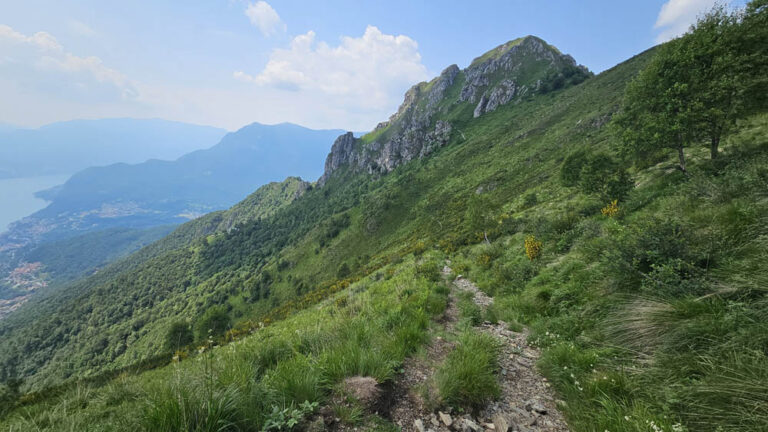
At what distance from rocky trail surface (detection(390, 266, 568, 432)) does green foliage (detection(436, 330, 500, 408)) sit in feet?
0.41

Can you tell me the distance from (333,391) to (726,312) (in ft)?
17.4

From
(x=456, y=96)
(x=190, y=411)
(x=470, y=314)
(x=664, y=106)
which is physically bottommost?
(x=470, y=314)

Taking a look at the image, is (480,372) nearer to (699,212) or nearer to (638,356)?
(638,356)

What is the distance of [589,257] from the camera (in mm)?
7668

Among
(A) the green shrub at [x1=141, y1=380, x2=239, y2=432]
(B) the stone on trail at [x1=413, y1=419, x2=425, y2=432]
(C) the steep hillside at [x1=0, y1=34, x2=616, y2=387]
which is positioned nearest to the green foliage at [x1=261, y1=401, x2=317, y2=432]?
(A) the green shrub at [x1=141, y1=380, x2=239, y2=432]

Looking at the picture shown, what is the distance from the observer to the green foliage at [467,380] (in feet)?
11.1

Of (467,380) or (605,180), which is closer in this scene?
(467,380)

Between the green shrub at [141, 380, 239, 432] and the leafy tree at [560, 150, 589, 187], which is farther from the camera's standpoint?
the leafy tree at [560, 150, 589, 187]

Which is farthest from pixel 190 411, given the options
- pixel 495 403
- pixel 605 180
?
pixel 605 180

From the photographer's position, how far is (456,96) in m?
158

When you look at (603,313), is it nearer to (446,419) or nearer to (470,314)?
(470,314)

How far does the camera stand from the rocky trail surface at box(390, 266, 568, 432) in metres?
3.10

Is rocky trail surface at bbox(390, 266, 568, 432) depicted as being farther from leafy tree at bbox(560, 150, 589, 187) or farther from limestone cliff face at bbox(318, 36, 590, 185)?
limestone cliff face at bbox(318, 36, 590, 185)

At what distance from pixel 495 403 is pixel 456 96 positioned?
177m
